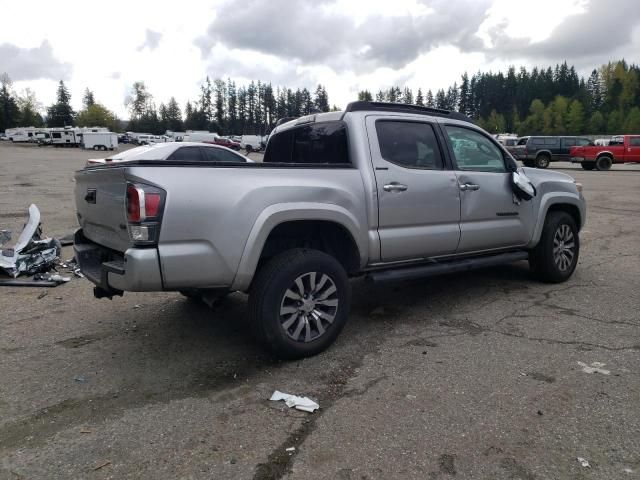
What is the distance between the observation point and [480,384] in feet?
10.9

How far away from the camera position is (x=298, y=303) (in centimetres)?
367

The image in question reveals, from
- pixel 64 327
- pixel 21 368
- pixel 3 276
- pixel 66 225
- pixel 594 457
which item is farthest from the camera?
pixel 66 225

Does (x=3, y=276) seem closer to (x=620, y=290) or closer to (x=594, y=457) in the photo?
(x=594, y=457)

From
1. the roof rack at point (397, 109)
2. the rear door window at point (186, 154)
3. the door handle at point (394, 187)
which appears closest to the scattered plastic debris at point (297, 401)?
the door handle at point (394, 187)

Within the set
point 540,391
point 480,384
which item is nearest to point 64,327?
point 480,384

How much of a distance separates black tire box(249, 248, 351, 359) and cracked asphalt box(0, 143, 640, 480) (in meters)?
0.18

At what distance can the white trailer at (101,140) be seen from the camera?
57688 mm

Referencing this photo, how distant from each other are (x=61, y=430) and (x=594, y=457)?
293cm

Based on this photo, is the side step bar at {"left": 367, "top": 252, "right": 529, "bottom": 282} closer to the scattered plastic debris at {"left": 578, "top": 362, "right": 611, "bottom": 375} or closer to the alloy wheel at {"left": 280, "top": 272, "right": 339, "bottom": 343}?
the alloy wheel at {"left": 280, "top": 272, "right": 339, "bottom": 343}

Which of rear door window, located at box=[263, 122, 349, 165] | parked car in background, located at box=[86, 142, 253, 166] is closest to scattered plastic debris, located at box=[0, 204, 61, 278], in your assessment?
rear door window, located at box=[263, 122, 349, 165]

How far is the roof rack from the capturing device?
429 centimetres

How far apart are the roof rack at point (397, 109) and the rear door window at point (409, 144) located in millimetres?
156

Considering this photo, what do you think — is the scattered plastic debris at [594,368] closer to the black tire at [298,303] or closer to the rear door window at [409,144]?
the black tire at [298,303]

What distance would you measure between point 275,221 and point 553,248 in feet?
12.0
